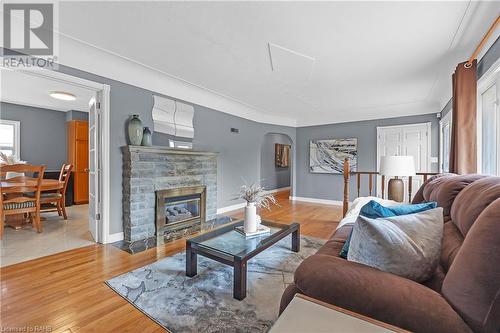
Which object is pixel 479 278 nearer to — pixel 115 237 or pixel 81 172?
pixel 115 237

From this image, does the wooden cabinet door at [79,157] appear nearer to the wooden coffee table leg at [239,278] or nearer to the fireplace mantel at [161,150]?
the fireplace mantel at [161,150]

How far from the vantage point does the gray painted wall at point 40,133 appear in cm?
524

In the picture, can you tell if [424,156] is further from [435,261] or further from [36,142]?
[36,142]

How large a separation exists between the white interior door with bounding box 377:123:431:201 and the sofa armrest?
4.71 m

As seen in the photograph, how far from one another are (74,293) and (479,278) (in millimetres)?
2572

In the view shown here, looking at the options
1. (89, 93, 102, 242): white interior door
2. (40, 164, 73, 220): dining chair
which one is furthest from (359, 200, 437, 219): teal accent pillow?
(40, 164, 73, 220): dining chair

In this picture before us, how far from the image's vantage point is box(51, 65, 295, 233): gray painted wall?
302cm

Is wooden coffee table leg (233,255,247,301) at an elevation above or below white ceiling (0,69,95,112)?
below

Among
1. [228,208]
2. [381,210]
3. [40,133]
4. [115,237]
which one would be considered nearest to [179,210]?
[115,237]

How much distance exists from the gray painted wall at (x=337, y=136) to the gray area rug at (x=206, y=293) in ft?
12.7

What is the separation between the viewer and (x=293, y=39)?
7.89 ft

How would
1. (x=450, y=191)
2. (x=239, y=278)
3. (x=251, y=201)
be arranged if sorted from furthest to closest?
(x=251, y=201) < (x=239, y=278) < (x=450, y=191)

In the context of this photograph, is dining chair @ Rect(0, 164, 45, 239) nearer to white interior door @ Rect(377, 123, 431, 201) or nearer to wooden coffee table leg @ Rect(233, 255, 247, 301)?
wooden coffee table leg @ Rect(233, 255, 247, 301)

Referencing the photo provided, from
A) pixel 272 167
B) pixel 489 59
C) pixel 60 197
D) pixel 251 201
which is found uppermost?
pixel 489 59
